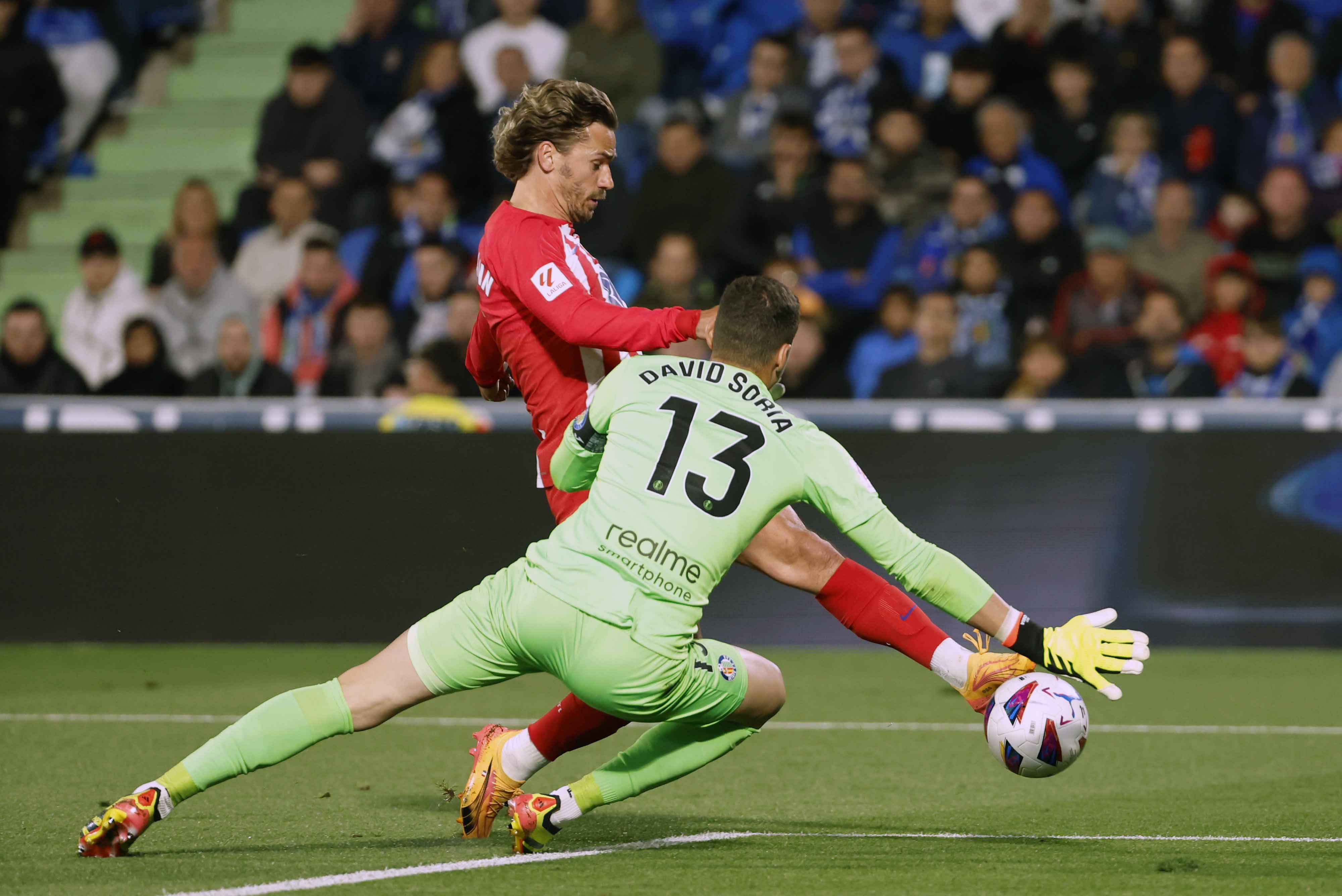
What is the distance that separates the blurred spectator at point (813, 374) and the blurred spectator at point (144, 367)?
4.13m

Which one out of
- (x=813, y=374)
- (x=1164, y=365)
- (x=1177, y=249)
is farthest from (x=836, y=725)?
(x=1177, y=249)

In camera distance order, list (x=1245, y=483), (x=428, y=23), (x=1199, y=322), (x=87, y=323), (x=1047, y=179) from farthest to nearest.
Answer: (x=428, y=23)
(x=87, y=323)
(x=1047, y=179)
(x=1199, y=322)
(x=1245, y=483)

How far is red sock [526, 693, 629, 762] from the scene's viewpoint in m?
5.16

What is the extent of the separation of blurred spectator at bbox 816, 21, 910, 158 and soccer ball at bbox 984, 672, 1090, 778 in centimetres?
843

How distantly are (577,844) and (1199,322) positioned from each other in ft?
25.0

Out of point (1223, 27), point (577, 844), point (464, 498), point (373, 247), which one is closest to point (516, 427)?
point (464, 498)

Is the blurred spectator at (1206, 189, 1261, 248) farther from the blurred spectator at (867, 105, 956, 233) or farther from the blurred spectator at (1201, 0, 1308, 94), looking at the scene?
the blurred spectator at (867, 105, 956, 233)

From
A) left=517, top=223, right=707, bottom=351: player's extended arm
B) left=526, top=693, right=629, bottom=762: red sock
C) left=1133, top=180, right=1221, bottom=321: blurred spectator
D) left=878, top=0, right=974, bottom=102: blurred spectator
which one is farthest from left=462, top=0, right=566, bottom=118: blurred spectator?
left=526, top=693, right=629, bottom=762: red sock

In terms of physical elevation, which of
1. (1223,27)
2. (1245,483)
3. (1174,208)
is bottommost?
(1245,483)

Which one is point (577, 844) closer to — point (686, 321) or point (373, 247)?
point (686, 321)

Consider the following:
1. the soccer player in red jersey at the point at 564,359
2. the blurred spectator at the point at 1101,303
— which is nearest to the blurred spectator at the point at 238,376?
the blurred spectator at the point at 1101,303

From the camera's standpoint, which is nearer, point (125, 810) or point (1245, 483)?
point (125, 810)

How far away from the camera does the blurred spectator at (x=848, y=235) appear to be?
12.2 m

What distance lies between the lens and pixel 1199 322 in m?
11.5
